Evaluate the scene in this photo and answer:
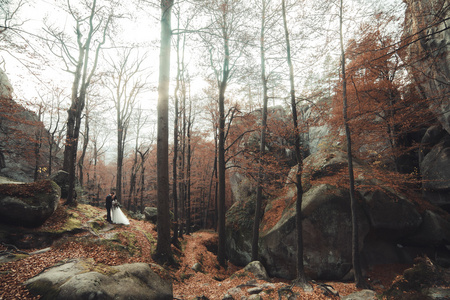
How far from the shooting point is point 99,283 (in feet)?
10.7

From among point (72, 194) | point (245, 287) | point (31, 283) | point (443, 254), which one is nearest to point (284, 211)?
point (245, 287)

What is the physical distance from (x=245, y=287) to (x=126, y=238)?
202 inches

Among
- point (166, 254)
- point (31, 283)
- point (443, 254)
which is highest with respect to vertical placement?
point (31, 283)

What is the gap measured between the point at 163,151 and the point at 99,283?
4.36 m

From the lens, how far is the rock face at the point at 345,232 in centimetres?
849

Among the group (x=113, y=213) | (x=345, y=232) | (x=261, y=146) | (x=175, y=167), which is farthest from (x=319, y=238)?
(x=113, y=213)

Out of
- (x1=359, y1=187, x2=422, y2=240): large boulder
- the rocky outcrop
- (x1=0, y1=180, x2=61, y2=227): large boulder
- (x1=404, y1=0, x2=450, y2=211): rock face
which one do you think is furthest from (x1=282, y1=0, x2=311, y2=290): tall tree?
(x1=0, y1=180, x2=61, y2=227): large boulder

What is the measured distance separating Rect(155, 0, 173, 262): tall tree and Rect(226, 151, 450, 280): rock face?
5.36 meters

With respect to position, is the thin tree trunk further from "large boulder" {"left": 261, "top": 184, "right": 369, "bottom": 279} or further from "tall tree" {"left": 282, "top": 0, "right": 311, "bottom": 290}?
"tall tree" {"left": 282, "top": 0, "right": 311, "bottom": 290}

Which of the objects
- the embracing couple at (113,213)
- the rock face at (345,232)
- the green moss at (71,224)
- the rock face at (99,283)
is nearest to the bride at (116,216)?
the embracing couple at (113,213)

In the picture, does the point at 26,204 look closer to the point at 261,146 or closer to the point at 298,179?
the point at 298,179

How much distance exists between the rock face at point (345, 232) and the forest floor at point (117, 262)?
828 mm

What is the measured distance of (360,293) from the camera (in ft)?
17.6

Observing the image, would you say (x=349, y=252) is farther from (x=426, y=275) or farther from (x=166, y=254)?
(x=166, y=254)
